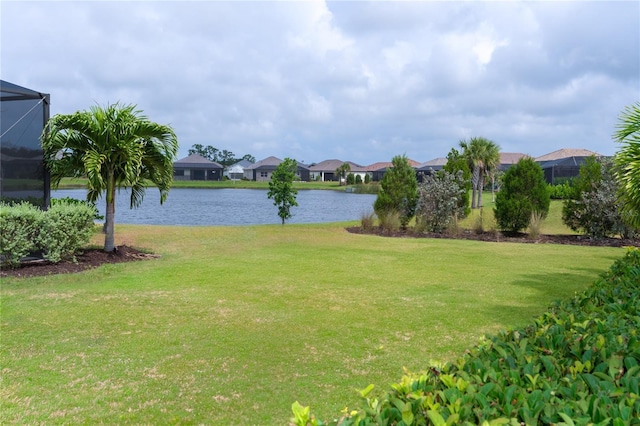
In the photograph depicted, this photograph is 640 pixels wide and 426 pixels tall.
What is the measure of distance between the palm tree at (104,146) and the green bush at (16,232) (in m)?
1.48

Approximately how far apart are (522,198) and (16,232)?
15.2 m

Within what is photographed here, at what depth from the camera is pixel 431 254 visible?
480 inches

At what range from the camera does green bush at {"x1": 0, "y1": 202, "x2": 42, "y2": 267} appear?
844 cm

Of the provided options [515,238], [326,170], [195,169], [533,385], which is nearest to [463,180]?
[515,238]

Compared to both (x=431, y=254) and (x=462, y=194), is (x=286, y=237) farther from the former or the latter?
(x=462, y=194)

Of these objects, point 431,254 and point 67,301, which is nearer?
point 67,301

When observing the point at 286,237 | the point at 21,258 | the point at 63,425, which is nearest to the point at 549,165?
the point at 286,237

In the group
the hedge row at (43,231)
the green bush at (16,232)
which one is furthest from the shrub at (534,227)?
the green bush at (16,232)

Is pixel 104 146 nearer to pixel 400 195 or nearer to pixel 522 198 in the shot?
pixel 400 195

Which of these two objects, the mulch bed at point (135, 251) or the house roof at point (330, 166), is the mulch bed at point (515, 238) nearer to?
the mulch bed at point (135, 251)

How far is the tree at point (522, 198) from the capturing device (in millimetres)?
17359

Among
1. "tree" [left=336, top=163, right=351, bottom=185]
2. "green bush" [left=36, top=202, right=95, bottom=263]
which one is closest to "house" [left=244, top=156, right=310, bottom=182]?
"tree" [left=336, top=163, right=351, bottom=185]

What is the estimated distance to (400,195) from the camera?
60.7ft

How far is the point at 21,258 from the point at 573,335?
9228mm
